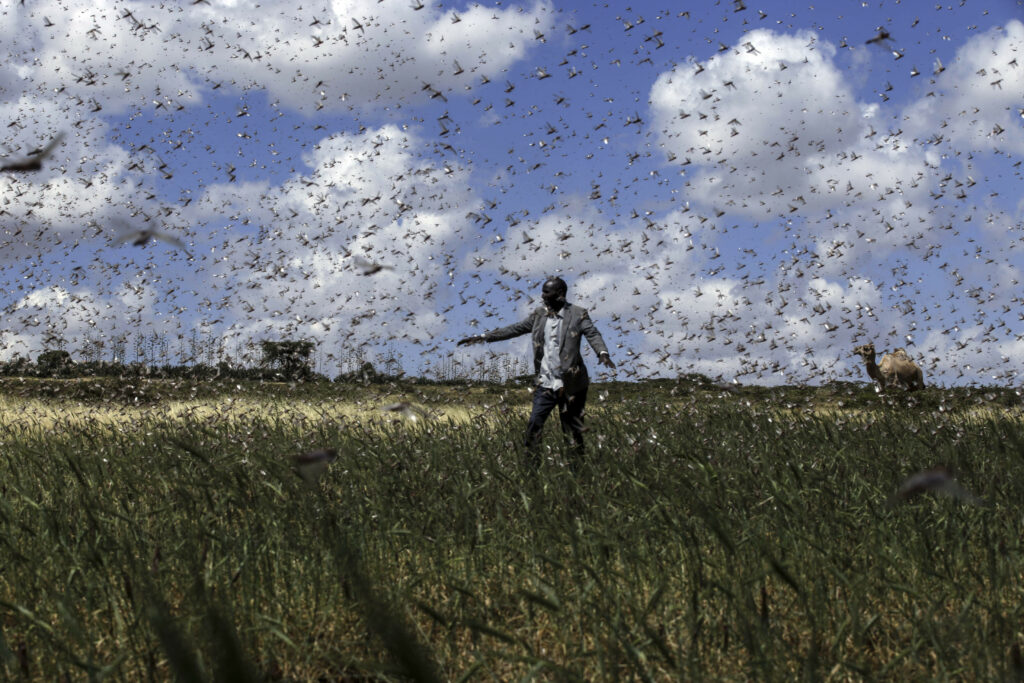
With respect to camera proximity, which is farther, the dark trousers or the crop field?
the dark trousers

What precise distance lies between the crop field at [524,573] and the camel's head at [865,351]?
45.5 ft

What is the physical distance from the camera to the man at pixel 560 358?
336 inches

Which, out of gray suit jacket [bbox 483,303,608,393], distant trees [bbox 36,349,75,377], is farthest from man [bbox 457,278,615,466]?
distant trees [bbox 36,349,75,377]

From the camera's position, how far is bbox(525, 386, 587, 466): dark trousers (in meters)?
8.41

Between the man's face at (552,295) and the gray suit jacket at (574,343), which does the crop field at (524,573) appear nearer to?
the gray suit jacket at (574,343)

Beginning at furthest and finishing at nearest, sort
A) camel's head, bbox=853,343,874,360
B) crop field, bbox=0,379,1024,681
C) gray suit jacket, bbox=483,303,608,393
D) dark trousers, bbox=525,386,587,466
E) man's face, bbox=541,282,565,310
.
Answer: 1. camel's head, bbox=853,343,874,360
2. man's face, bbox=541,282,565,310
3. gray suit jacket, bbox=483,303,608,393
4. dark trousers, bbox=525,386,587,466
5. crop field, bbox=0,379,1024,681

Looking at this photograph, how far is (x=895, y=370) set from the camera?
21781 mm

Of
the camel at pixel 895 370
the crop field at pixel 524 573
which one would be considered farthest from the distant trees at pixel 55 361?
the camel at pixel 895 370

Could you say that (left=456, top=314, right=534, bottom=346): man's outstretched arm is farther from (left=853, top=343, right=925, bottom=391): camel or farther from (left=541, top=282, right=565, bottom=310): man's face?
(left=853, top=343, right=925, bottom=391): camel

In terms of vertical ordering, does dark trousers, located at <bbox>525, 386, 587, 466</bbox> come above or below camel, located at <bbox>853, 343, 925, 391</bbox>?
below

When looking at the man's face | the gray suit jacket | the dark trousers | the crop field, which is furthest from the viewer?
the man's face

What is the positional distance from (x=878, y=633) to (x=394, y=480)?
137 inches

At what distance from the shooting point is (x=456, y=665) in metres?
3.23

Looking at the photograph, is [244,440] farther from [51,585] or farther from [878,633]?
[878,633]
